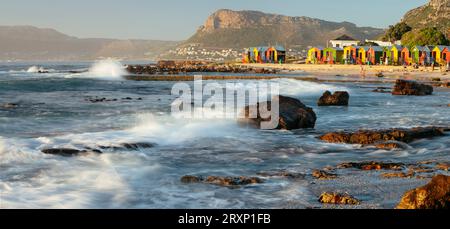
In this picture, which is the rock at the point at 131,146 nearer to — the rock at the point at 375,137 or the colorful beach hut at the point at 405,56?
the rock at the point at 375,137

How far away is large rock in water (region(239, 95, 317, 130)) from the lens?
19688 millimetres

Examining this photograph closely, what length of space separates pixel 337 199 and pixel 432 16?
7192 inches

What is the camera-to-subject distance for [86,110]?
28750 millimetres

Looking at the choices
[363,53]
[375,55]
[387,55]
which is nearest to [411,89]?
[387,55]

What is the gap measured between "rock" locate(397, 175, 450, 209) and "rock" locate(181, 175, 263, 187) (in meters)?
3.86

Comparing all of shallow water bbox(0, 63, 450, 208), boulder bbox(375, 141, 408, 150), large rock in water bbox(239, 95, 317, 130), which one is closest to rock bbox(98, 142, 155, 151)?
shallow water bbox(0, 63, 450, 208)

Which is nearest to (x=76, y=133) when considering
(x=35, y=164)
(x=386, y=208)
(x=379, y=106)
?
(x=35, y=164)

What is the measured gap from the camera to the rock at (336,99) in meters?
30.3

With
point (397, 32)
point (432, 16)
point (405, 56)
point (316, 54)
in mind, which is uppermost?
point (432, 16)

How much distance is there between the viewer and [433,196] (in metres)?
8.08

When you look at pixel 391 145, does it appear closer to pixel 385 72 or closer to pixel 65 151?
pixel 65 151

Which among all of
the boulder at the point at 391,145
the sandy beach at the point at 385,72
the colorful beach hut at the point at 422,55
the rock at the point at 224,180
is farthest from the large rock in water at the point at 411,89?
the colorful beach hut at the point at 422,55
